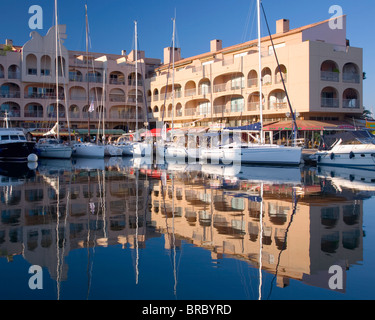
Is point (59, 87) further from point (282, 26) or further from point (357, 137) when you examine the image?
point (357, 137)

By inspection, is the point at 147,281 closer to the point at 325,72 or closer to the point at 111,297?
the point at 111,297

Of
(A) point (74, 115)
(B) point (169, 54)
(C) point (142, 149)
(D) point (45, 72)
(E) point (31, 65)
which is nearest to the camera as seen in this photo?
(C) point (142, 149)

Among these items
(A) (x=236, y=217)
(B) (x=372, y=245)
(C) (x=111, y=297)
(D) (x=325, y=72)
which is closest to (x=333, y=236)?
(B) (x=372, y=245)

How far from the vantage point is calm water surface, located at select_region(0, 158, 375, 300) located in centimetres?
800

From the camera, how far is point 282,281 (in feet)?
27.1

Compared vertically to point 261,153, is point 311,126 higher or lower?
higher

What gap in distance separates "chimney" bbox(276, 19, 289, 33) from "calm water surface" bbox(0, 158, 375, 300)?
37.4 m

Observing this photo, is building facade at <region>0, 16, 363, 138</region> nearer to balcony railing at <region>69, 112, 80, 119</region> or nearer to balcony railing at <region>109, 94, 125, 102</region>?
balcony railing at <region>69, 112, 80, 119</region>

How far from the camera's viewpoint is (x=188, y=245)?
35.4 ft

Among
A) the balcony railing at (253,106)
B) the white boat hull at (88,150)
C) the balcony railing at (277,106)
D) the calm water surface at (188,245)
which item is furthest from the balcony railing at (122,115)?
the calm water surface at (188,245)

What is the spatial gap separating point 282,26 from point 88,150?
26.7 meters

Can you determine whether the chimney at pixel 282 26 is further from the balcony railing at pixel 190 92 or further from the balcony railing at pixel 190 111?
the balcony railing at pixel 190 111

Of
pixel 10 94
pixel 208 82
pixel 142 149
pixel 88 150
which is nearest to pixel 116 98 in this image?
pixel 10 94

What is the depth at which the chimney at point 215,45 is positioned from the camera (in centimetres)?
6206
